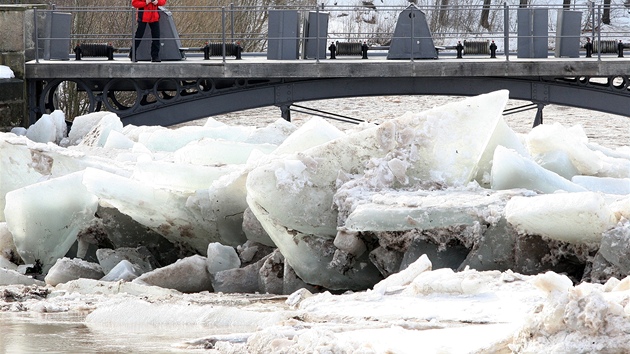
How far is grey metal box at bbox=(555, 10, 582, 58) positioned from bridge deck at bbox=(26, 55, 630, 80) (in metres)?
1.03

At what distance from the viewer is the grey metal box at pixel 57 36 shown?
20.6 m

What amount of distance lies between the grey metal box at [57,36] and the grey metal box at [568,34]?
8.05 metres

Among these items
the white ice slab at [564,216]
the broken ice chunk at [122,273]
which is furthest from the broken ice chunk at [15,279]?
the white ice slab at [564,216]

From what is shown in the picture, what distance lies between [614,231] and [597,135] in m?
21.1

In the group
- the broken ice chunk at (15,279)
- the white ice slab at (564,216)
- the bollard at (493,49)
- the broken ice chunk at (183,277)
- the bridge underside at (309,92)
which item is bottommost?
the broken ice chunk at (15,279)

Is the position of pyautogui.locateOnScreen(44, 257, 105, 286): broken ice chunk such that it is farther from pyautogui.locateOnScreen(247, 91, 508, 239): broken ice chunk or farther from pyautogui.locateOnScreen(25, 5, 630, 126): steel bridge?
pyautogui.locateOnScreen(25, 5, 630, 126): steel bridge

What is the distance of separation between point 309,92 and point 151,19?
109 inches

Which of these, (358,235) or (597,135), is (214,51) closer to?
(597,135)

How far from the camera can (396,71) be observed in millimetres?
19594

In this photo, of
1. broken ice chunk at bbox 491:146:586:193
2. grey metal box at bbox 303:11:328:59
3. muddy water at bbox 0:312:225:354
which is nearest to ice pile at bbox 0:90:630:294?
broken ice chunk at bbox 491:146:586:193

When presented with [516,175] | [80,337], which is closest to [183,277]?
[80,337]

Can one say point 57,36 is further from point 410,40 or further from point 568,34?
point 568,34

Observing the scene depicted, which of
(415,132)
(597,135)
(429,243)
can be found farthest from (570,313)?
(597,135)

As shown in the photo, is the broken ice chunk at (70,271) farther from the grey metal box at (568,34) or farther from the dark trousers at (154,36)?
the grey metal box at (568,34)
